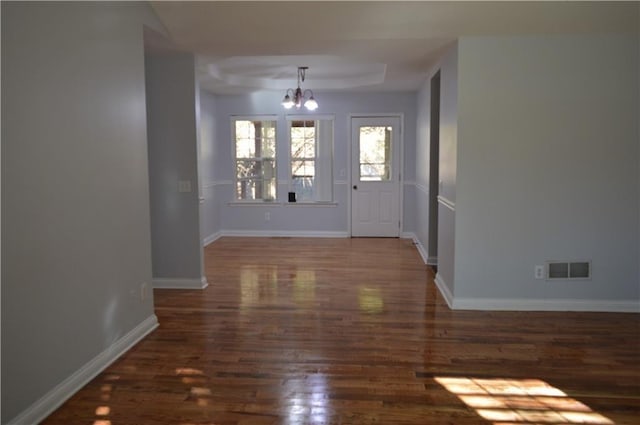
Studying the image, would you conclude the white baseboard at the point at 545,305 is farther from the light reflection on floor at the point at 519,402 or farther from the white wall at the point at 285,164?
the white wall at the point at 285,164

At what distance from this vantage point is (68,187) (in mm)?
2666

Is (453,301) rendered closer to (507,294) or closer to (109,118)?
(507,294)

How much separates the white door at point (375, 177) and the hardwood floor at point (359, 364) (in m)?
3.00

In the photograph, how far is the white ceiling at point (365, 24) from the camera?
3.58m

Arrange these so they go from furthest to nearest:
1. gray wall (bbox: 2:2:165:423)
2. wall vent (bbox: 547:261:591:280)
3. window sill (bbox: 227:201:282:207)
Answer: window sill (bbox: 227:201:282:207) → wall vent (bbox: 547:261:591:280) → gray wall (bbox: 2:2:165:423)

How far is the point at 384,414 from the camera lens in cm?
252

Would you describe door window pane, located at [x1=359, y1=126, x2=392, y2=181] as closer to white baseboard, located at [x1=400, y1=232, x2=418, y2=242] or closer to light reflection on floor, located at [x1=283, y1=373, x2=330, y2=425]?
white baseboard, located at [x1=400, y1=232, x2=418, y2=242]

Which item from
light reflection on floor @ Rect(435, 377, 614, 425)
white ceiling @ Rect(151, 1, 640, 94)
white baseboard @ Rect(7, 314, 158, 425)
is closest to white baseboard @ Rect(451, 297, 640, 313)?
light reflection on floor @ Rect(435, 377, 614, 425)

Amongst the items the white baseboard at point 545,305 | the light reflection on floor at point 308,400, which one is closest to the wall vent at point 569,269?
the white baseboard at point 545,305

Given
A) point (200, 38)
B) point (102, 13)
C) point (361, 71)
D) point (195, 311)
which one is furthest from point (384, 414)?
point (361, 71)

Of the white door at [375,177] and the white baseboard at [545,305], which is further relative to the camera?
the white door at [375,177]

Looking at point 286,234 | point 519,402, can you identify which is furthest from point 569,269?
point 286,234

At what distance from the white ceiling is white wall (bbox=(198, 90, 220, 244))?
258 centimetres

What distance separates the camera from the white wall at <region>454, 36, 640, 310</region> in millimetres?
3977
